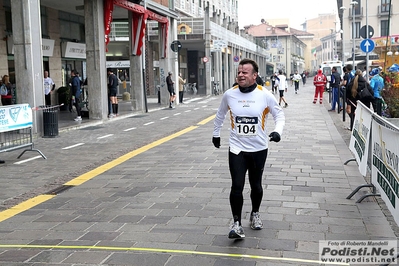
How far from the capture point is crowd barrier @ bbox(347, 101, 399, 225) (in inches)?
184

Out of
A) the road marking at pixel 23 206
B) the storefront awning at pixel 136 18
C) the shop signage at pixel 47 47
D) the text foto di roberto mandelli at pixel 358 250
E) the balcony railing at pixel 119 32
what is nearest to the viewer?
the text foto di roberto mandelli at pixel 358 250

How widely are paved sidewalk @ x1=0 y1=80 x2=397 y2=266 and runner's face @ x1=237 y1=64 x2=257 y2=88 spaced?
1.57m

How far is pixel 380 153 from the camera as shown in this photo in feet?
18.2

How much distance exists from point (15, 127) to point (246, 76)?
6548 millimetres

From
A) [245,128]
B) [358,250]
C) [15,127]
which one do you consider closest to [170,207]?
[245,128]

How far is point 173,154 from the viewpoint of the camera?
10.6 meters

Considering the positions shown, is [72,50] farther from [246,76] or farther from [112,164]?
[246,76]

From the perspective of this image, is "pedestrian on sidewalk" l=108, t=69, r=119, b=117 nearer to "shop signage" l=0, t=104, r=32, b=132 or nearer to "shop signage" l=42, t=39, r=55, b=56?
"shop signage" l=42, t=39, r=55, b=56

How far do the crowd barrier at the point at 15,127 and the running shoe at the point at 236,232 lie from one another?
244 inches

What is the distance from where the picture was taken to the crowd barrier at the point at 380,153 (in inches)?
184

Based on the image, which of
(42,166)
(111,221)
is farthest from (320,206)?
(42,166)

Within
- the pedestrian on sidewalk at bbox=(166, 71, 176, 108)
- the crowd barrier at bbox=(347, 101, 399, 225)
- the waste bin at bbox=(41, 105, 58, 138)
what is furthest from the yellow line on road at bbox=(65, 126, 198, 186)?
the pedestrian on sidewalk at bbox=(166, 71, 176, 108)

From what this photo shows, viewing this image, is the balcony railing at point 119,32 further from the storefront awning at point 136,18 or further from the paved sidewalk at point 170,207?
the paved sidewalk at point 170,207

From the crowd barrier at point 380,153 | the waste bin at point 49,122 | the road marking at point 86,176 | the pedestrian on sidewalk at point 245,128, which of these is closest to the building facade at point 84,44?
the waste bin at point 49,122
